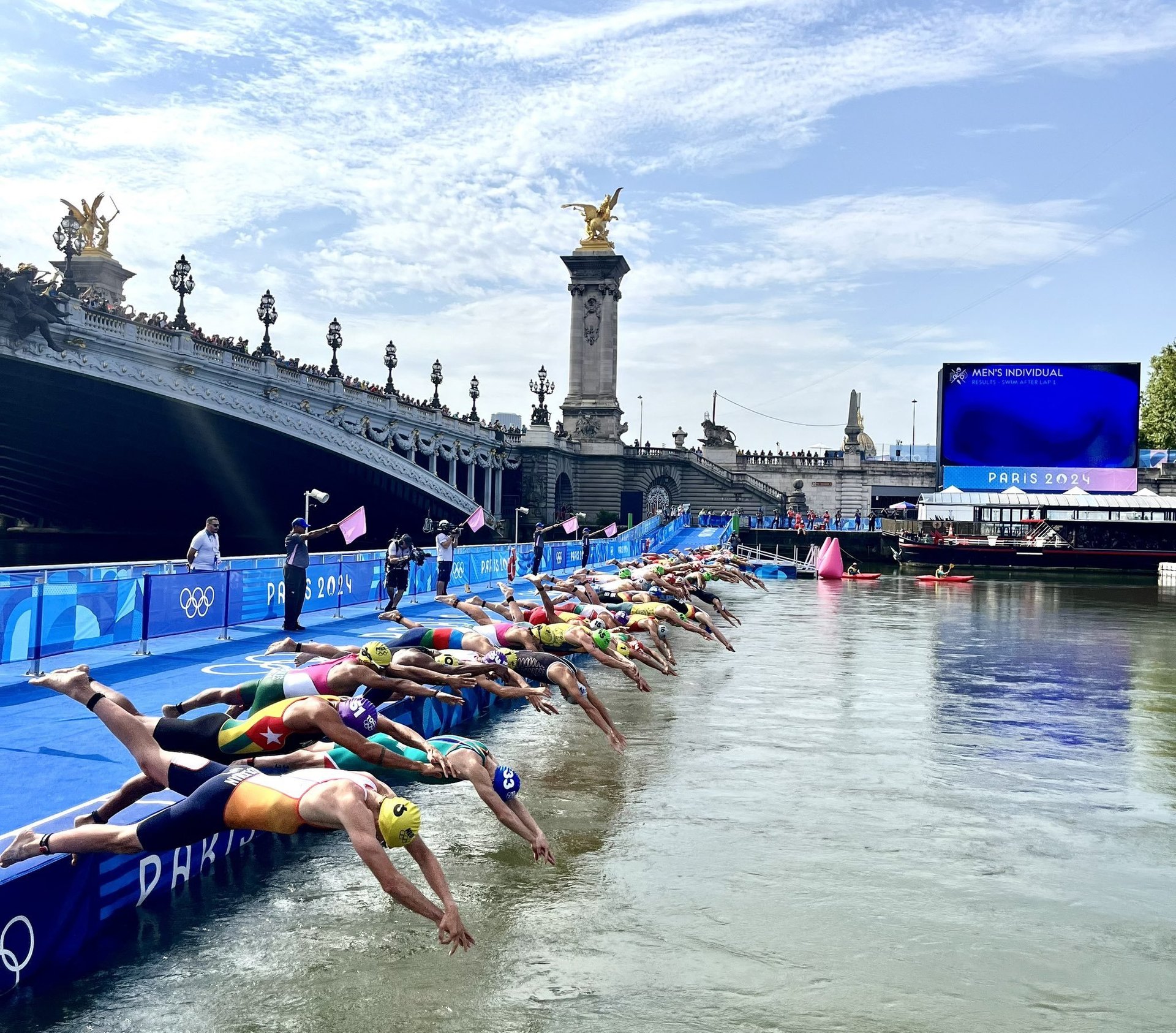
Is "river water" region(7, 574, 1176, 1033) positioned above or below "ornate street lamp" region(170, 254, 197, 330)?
below

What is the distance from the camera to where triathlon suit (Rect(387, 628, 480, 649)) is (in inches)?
519

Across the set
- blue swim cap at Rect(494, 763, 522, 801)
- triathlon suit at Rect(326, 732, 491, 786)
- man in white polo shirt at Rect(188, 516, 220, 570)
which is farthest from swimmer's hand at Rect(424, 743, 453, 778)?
man in white polo shirt at Rect(188, 516, 220, 570)

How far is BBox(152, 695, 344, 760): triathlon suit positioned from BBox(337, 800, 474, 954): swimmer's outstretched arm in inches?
71.0

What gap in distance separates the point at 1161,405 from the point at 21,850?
103 m

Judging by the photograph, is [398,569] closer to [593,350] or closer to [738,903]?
[738,903]

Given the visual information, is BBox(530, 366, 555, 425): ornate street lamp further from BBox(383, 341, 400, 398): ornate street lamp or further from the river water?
the river water

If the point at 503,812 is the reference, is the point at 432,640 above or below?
above

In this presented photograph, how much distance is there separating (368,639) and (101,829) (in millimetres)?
13111

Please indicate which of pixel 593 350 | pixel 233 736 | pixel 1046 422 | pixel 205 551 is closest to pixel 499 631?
pixel 233 736

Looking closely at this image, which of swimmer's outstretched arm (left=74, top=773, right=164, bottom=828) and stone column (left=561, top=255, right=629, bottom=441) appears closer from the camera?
swimmer's outstretched arm (left=74, top=773, right=164, bottom=828)

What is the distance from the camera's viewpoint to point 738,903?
31.8 ft

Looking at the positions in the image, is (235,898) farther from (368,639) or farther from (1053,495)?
(1053,495)

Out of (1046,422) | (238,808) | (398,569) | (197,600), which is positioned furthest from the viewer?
(1046,422)

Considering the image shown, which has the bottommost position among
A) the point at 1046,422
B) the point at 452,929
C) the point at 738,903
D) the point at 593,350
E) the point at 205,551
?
the point at 738,903
